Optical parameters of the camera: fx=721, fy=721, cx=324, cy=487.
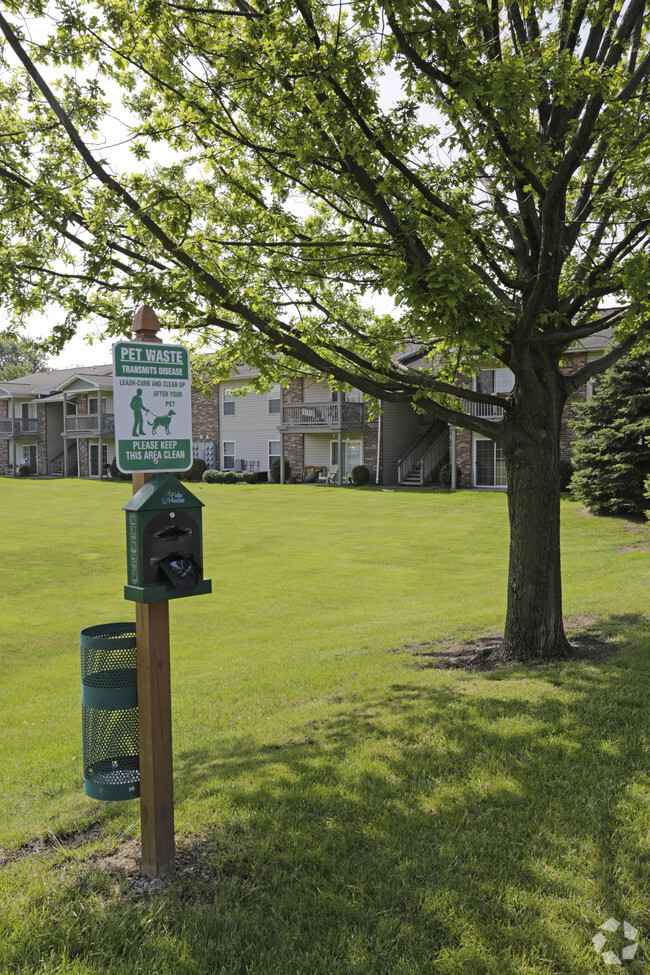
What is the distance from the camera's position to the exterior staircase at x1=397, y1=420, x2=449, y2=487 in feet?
117

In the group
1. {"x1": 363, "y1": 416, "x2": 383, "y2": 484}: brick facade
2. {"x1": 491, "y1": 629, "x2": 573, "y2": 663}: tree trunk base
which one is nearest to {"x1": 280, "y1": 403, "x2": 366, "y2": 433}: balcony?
{"x1": 363, "y1": 416, "x2": 383, "y2": 484}: brick facade

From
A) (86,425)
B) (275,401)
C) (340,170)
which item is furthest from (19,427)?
(340,170)

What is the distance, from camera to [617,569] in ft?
50.3

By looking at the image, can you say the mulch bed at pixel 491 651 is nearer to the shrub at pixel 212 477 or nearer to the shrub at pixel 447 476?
the shrub at pixel 447 476

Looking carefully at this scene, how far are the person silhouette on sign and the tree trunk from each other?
4.74 metres

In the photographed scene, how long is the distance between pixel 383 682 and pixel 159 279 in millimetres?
4512

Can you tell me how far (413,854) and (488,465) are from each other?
99.0ft

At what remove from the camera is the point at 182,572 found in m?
3.49

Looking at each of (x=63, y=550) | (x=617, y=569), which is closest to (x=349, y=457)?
(x=63, y=550)

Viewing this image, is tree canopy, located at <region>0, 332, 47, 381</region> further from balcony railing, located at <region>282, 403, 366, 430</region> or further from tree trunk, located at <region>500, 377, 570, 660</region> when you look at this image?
tree trunk, located at <region>500, 377, 570, 660</region>

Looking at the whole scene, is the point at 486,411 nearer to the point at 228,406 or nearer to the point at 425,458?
the point at 425,458

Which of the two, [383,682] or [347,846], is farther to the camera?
[383,682]

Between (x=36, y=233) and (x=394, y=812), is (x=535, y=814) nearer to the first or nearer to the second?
(x=394, y=812)

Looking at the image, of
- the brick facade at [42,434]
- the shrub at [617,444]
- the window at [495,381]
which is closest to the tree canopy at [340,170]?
the shrub at [617,444]
